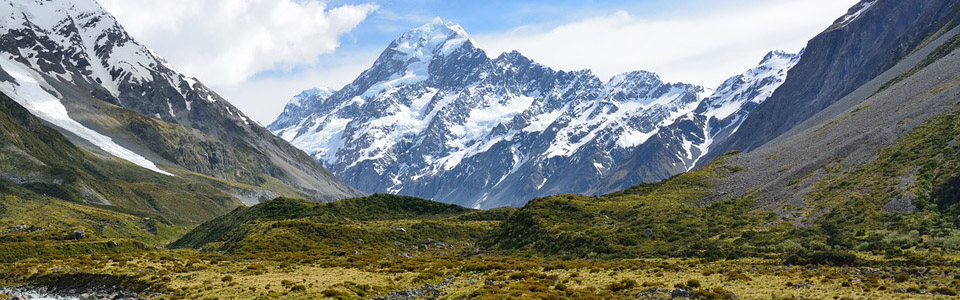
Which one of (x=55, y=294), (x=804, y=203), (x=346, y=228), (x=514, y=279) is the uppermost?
(x=55, y=294)

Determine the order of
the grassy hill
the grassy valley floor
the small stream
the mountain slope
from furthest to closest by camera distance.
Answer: the grassy hill < the mountain slope < the small stream < the grassy valley floor

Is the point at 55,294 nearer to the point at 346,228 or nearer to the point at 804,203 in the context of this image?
the point at 346,228

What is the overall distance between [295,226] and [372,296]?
86.1 meters

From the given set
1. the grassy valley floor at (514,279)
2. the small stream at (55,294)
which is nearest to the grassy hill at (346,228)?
the grassy valley floor at (514,279)

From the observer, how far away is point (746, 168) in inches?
5463

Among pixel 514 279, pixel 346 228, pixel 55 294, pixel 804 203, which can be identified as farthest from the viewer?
pixel 346 228

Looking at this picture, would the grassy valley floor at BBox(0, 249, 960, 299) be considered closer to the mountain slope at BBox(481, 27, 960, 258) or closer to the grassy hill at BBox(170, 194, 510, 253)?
the mountain slope at BBox(481, 27, 960, 258)

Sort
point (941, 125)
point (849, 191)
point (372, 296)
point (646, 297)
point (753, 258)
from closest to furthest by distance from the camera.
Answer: point (646, 297)
point (372, 296)
point (753, 258)
point (849, 191)
point (941, 125)

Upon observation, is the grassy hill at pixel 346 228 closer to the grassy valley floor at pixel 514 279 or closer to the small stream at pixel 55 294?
the grassy valley floor at pixel 514 279

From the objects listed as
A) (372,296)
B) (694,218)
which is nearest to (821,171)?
(694,218)

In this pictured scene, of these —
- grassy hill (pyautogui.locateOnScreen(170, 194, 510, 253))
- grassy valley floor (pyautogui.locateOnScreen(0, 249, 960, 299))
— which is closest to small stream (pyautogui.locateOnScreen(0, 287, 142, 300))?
grassy valley floor (pyautogui.locateOnScreen(0, 249, 960, 299))

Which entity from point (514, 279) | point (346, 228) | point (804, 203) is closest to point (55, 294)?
point (514, 279)

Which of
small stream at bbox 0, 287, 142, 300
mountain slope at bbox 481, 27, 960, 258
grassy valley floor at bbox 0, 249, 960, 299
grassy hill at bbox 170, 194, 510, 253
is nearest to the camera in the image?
grassy valley floor at bbox 0, 249, 960, 299

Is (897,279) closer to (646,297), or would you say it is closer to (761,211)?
(646,297)
